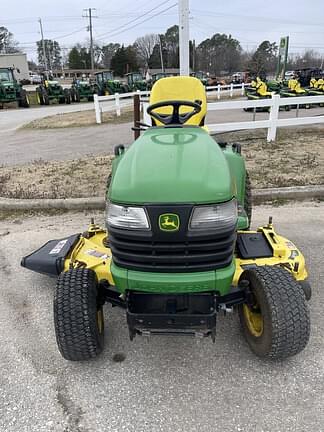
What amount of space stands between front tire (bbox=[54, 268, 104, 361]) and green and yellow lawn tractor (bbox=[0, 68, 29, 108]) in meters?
24.3

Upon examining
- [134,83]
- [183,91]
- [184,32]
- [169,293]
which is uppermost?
[184,32]

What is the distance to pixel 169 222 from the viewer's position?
76.8 inches

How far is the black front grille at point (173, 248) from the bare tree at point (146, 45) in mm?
86958

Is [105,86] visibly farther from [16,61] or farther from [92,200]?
[16,61]

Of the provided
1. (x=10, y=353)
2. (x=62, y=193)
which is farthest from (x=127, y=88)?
(x=10, y=353)

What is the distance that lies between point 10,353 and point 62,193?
3.17 meters

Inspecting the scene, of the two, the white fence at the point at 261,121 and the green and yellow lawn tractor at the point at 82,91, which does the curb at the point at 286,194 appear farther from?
the green and yellow lawn tractor at the point at 82,91

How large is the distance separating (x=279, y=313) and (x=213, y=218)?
0.65 metres

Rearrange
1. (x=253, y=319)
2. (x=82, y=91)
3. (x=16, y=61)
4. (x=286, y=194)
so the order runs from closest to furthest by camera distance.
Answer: (x=253, y=319) < (x=286, y=194) < (x=82, y=91) < (x=16, y=61)

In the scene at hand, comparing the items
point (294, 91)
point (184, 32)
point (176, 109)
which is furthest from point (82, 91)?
point (176, 109)

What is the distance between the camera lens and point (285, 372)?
2.33 m

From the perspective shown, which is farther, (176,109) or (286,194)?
(286,194)

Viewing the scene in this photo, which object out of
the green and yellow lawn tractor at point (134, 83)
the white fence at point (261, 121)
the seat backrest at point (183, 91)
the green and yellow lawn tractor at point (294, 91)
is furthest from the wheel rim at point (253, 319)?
the green and yellow lawn tractor at point (134, 83)

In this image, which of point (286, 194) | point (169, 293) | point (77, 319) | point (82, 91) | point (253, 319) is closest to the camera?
point (169, 293)
